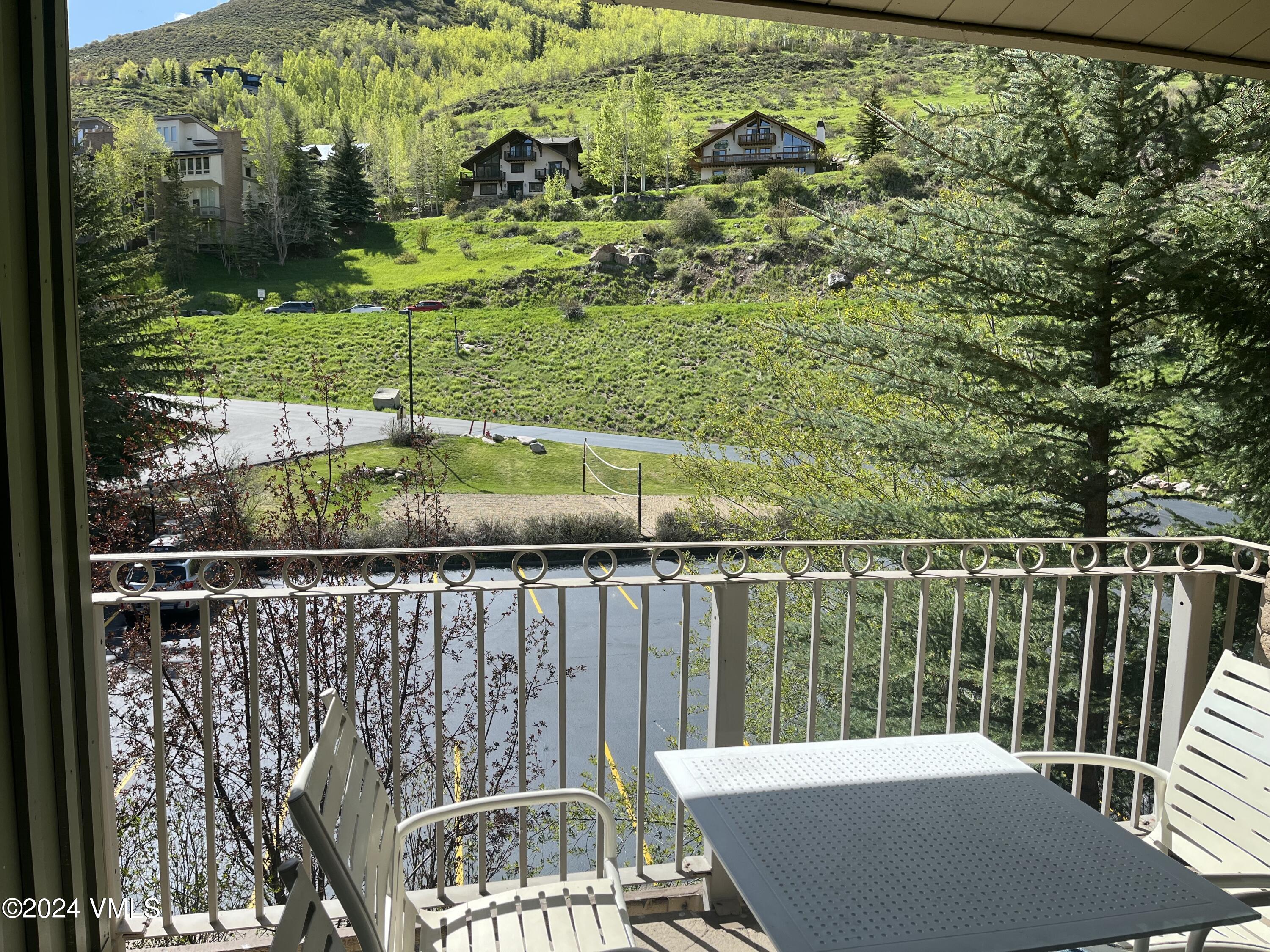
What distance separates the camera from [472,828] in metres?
4.98

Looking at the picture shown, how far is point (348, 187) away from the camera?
16578 millimetres

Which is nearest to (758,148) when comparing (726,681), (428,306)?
(428,306)

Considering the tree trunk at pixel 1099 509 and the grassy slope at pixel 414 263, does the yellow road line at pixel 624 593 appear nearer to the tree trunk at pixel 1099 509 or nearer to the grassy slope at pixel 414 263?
the tree trunk at pixel 1099 509

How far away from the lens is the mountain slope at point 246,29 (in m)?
17.6

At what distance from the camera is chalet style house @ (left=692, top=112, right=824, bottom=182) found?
18309mm

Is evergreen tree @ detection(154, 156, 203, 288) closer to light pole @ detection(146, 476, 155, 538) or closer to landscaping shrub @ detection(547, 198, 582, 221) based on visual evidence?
landscaping shrub @ detection(547, 198, 582, 221)

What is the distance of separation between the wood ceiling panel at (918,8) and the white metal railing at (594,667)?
1.28 meters

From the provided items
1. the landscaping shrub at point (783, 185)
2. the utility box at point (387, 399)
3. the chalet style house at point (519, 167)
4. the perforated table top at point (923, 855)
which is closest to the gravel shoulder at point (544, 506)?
the utility box at point (387, 399)

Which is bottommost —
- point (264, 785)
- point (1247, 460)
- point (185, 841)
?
point (185, 841)

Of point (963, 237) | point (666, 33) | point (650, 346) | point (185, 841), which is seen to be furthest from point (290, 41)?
point (185, 841)

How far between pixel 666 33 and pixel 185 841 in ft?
67.3

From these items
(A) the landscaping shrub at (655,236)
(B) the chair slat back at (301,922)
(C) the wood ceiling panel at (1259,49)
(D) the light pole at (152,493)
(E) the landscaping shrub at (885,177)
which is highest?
(E) the landscaping shrub at (885,177)

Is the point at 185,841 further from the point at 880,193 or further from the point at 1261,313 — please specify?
the point at 880,193

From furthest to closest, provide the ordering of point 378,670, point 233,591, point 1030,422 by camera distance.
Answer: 1. point 1030,422
2. point 378,670
3. point 233,591
